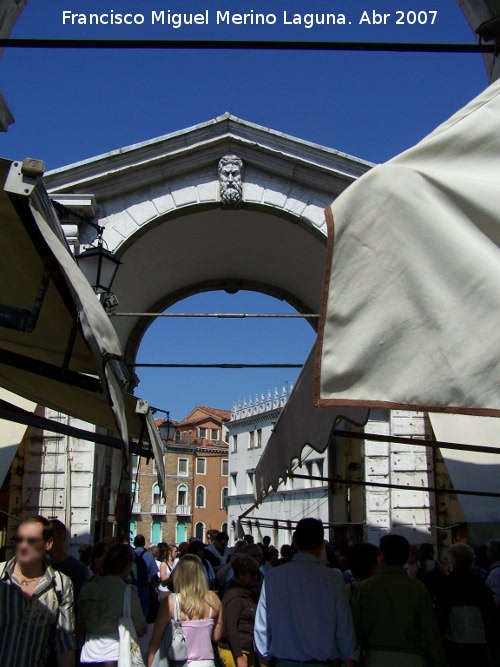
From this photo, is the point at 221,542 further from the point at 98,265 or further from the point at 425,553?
the point at 98,265

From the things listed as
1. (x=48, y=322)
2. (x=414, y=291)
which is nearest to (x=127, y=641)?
(x=48, y=322)

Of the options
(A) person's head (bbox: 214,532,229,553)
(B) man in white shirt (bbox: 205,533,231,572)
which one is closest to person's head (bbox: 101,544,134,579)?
(B) man in white shirt (bbox: 205,533,231,572)

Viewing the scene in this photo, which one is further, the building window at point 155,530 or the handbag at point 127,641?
the building window at point 155,530

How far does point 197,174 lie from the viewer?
525 inches

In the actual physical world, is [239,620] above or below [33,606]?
below

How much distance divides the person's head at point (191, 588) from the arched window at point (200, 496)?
75311 mm

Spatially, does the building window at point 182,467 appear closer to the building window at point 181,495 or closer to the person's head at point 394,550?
the building window at point 181,495

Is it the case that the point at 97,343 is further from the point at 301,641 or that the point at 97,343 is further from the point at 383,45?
the point at 383,45

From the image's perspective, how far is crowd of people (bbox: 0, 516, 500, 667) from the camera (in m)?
3.98

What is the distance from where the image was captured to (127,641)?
4336 millimetres

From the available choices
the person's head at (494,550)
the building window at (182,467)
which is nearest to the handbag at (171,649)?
the person's head at (494,550)

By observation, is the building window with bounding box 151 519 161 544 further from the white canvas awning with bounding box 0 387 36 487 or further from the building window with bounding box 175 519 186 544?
the white canvas awning with bounding box 0 387 36 487

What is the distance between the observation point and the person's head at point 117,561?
16.5 ft

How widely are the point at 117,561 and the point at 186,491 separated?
246 feet
